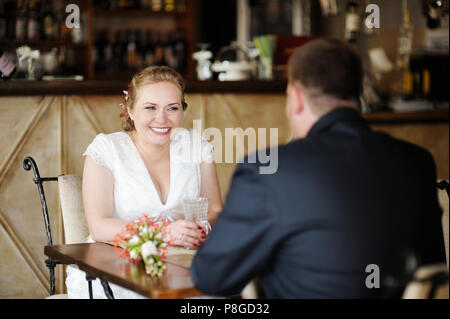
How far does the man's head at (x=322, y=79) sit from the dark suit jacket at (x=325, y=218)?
0.11 feet

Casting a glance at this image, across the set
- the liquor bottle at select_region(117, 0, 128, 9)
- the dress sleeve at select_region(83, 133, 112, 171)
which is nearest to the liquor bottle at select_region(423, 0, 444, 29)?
the dress sleeve at select_region(83, 133, 112, 171)

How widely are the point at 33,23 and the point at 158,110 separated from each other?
11.7 ft

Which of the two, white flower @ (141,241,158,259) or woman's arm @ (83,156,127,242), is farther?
woman's arm @ (83,156,127,242)

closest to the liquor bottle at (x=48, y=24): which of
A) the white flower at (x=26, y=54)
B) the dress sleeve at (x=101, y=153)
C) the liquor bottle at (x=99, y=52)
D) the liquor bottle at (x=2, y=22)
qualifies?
the liquor bottle at (x=2, y=22)

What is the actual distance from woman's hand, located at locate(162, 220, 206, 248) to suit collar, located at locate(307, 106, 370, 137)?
71 cm

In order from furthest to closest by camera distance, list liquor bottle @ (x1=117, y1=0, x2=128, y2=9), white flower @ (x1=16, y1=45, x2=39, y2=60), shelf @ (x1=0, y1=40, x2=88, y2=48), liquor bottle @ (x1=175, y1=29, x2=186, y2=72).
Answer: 1. liquor bottle @ (x1=175, y1=29, x2=186, y2=72)
2. liquor bottle @ (x1=117, y1=0, x2=128, y2=9)
3. shelf @ (x1=0, y1=40, x2=88, y2=48)
4. white flower @ (x1=16, y1=45, x2=39, y2=60)

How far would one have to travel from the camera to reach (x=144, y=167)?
2.71 meters

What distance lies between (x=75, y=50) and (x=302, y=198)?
16.5 ft

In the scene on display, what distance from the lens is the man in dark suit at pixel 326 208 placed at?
1.44 metres

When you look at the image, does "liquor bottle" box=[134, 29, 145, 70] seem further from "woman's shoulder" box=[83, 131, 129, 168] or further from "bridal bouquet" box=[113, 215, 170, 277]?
"bridal bouquet" box=[113, 215, 170, 277]

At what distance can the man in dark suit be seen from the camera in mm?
1436

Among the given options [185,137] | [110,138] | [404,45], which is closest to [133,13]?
[404,45]

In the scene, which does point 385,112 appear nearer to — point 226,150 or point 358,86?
point 226,150

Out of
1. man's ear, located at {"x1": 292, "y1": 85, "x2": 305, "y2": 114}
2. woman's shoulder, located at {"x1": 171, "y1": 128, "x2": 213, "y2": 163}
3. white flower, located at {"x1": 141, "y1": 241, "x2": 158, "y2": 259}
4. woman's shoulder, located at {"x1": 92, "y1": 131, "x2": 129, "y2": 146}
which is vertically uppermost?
man's ear, located at {"x1": 292, "y1": 85, "x2": 305, "y2": 114}
